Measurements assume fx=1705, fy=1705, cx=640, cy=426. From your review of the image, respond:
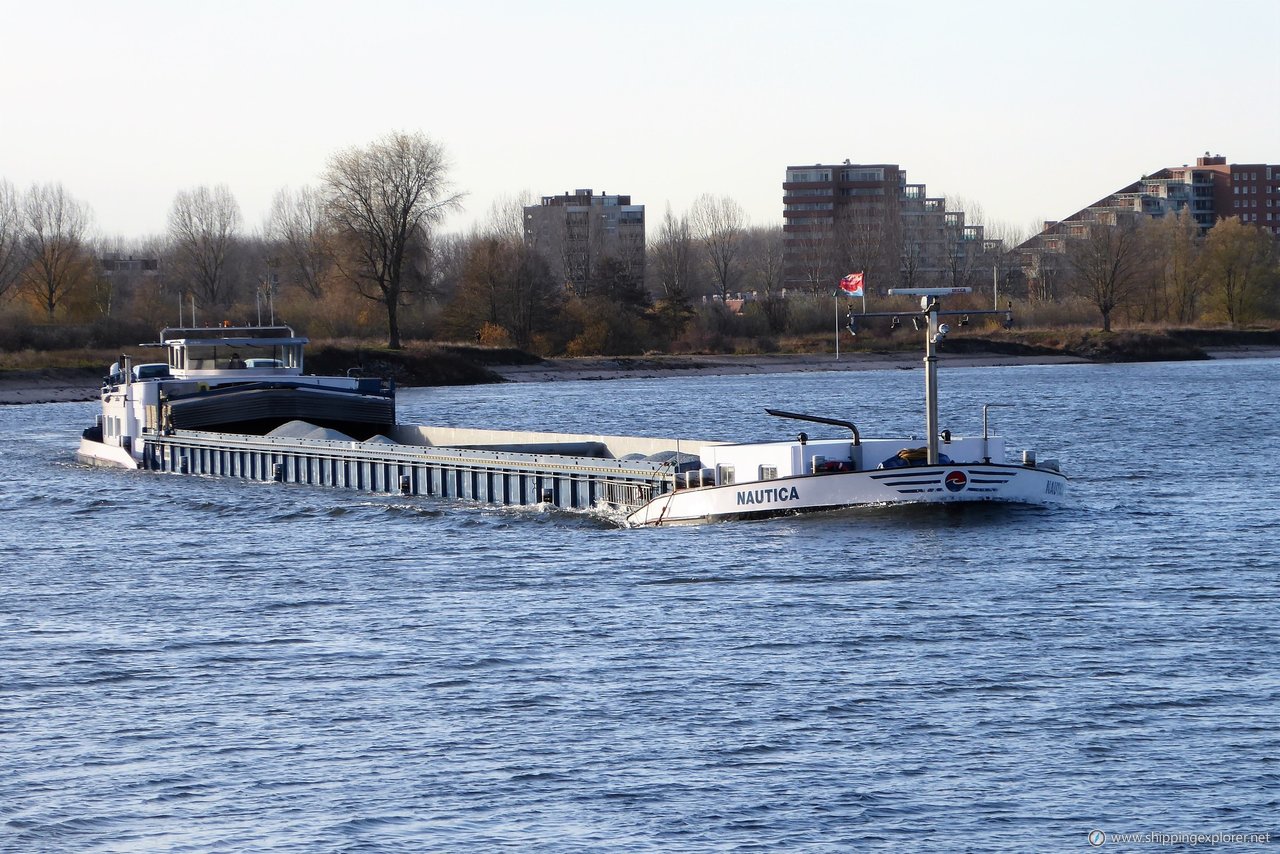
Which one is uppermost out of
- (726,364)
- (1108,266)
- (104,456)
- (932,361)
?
(1108,266)

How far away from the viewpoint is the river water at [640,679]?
Result: 50.3ft

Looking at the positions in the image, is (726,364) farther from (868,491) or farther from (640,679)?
(640,679)

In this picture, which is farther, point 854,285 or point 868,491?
point 854,285

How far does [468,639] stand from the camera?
2288 cm

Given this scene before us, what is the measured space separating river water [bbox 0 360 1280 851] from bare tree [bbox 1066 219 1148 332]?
4314 inches

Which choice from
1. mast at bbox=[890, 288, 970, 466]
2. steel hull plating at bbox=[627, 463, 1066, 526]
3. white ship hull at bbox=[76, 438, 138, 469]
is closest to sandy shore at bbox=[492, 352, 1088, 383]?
white ship hull at bbox=[76, 438, 138, 469]

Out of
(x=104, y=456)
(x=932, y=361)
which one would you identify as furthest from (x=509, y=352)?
(x=932, y=361)

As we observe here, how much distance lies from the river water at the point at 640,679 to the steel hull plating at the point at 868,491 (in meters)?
0.53

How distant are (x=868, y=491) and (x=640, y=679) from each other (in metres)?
10.5

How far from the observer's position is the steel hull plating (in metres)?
29.5

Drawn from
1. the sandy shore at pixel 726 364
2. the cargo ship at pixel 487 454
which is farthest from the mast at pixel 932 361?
the sandy shore at pixel 726 364

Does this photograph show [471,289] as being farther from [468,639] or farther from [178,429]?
[468,639]

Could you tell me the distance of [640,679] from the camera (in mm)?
20250

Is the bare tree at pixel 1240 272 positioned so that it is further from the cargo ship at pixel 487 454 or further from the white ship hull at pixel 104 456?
the white ship hull at pixel 104 456
